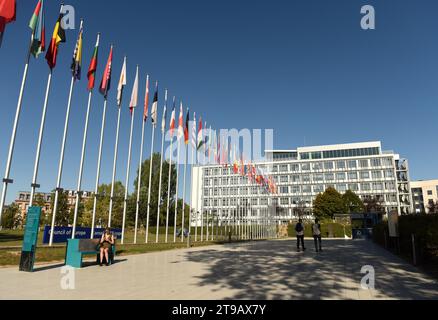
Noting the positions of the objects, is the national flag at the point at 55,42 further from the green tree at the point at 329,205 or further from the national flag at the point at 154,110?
the green tree at the point at 329,205

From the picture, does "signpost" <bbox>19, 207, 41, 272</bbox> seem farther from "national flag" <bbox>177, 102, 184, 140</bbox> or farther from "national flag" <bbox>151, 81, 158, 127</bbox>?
"national flag" <bbox>177, 102, 184, 140</bbox>

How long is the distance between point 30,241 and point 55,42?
12354 millimetres

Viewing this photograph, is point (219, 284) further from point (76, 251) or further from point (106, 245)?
point (76, 251)

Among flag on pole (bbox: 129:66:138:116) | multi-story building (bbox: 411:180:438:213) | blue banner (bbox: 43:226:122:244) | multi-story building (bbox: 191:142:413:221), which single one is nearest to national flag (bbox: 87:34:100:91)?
flag on pole (bbox: 129:66:138:116)

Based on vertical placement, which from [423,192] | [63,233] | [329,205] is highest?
[423,192]

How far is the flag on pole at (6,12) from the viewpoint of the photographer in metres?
14.4

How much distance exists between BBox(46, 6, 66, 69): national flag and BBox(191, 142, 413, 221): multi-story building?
76.2 m

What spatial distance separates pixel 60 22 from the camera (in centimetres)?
1848

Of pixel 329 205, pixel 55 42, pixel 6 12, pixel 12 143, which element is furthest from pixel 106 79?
pixel 329 205

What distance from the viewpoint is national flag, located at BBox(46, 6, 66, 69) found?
59.1 ft

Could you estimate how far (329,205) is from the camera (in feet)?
276

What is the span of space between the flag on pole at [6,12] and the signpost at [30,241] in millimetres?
8958
